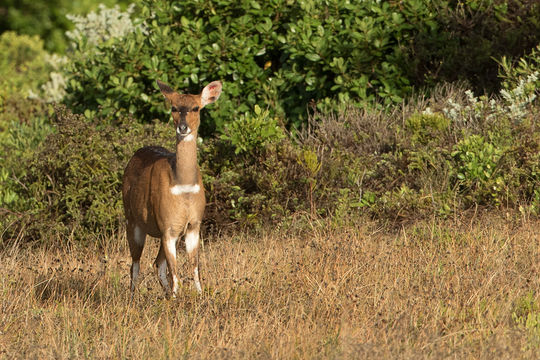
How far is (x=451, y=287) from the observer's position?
6656mm

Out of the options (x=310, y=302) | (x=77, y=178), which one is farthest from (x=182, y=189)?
(x=77, y=178)

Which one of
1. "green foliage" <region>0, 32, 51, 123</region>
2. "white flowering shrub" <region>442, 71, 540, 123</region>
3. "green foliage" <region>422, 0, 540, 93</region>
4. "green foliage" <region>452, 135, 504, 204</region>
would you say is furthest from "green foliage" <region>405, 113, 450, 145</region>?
"green foliage" <region>0, 32, 51, 123</region>

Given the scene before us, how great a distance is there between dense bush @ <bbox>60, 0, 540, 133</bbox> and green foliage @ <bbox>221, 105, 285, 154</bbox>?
4.23 feet

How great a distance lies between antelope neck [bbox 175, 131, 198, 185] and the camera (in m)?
6.70

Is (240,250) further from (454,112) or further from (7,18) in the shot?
(7,18)

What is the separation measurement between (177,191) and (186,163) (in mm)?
225

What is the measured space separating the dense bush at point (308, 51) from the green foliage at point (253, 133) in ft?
4.23

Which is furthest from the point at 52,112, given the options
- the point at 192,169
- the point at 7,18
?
the point at 7,18

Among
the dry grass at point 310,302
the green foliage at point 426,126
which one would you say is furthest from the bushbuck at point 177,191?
the green foliage at point 426,126

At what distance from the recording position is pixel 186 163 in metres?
6.73

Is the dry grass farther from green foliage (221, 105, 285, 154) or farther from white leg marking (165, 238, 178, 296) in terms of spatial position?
green foliage (221, 105, 285, 154)

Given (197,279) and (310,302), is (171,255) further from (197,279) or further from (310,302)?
(310,302)

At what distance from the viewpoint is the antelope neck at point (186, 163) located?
264 inches

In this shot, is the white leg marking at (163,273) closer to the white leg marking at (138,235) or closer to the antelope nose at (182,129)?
the white leg marking at (138,235)
